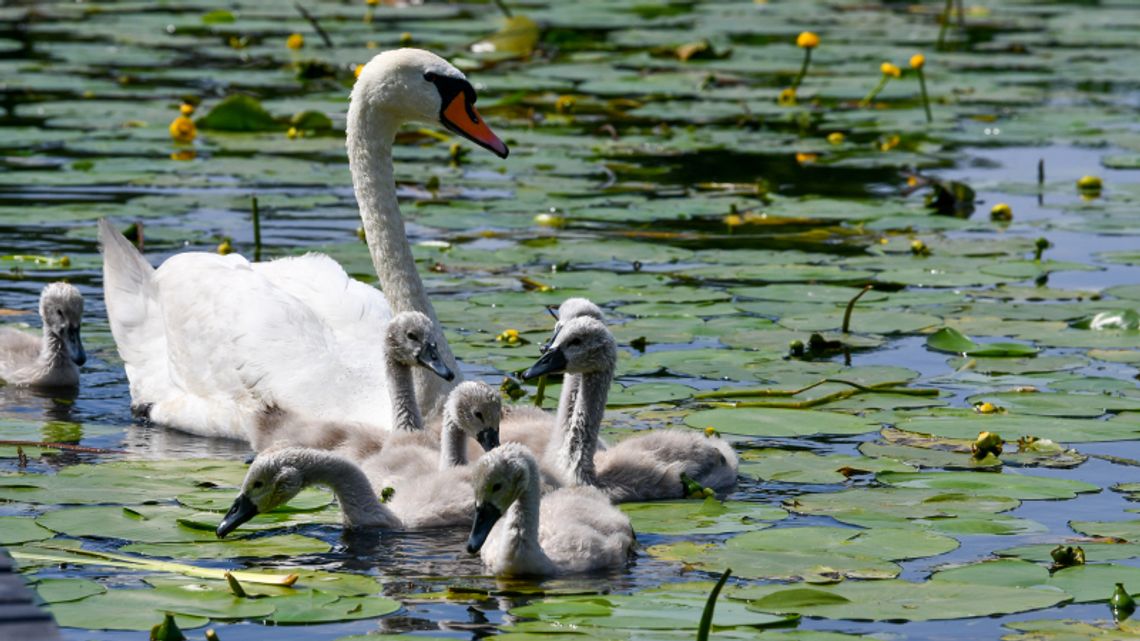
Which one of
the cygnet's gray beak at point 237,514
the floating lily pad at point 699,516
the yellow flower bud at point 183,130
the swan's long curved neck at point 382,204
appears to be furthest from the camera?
the yellow flower bud at point 183,130

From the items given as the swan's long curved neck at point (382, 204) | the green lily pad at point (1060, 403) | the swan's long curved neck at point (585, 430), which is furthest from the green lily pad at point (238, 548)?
the green lily pad at point (1060, 403)

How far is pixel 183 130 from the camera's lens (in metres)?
13.9

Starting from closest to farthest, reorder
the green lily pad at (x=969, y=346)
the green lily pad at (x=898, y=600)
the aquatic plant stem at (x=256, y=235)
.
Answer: the green lily pad at (x=898, y=600)
the green lily pad at (x=969, y=346)
the aquatic plant stem at (x=256, y=235)

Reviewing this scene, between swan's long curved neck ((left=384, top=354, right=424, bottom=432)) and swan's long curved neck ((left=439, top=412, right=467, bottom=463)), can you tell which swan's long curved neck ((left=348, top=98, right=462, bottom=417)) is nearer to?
swan's long curved neck ((left=384, top=354, right=424, bottom=432))

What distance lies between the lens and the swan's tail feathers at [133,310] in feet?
28.6

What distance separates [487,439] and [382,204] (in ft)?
5.77

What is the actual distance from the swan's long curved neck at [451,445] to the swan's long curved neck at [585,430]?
0.31m

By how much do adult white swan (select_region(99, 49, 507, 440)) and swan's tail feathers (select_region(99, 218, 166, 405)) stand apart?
1cm

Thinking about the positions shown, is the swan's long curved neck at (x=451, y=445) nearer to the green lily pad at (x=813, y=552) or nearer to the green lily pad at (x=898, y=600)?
the green lily pad at (x=813, y=552)

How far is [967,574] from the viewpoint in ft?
19.6

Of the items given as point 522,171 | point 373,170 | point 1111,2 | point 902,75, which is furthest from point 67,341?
point 1111,2

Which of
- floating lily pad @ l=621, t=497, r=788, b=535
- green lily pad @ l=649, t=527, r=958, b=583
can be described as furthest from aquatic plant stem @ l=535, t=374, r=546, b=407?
green lily pad @ l=649, t=527, r=958, b=583

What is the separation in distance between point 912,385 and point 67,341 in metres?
3.30

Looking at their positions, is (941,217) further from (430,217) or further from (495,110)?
(495,110)
